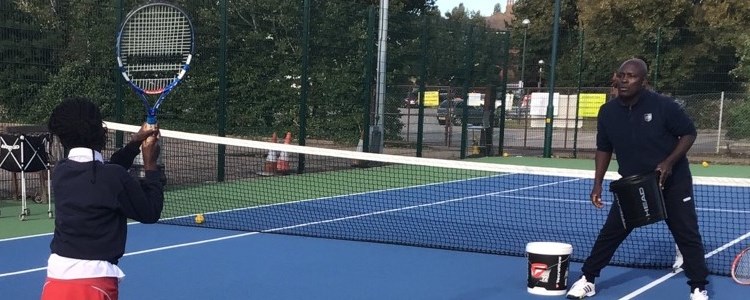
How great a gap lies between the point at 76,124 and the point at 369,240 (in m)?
5.16

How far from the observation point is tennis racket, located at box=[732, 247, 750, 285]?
6340mm

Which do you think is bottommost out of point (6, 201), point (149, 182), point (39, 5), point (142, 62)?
point (6, 201)

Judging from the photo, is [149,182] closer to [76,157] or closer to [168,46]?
[76,157]

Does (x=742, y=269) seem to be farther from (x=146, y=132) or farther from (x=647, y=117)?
(x=146, y=132)

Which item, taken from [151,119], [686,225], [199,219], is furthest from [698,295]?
[199,219]

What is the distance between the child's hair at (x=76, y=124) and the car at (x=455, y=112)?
1645cm

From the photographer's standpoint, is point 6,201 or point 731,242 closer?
point 731,242

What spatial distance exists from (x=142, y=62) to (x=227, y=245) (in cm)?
191

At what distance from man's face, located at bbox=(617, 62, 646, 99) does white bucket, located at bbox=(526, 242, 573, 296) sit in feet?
3.95

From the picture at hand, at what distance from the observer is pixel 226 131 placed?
13.9 metres

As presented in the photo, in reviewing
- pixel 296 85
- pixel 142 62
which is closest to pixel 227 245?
pixel 142 62

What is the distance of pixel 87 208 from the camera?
3092mm

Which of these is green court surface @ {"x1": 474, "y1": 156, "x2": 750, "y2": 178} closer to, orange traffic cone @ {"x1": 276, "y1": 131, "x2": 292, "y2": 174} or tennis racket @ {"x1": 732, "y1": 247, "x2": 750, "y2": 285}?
orange traffic cone @ {"x1": 276, "y1": 131, "x2": 292, "y2": 174}

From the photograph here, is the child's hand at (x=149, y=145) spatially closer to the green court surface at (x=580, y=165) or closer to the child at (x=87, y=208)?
the child at (x=87, y=208)
